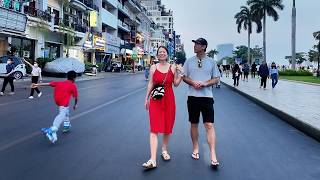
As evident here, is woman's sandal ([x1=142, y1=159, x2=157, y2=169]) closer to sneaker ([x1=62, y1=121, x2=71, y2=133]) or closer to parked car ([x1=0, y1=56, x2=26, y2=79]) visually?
sneaker ([x1=62, y1=121, x2=71, y2=133])

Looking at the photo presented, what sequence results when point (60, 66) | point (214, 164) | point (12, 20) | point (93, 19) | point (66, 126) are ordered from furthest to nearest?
point (93, 19) < point (60, 66) < point (12, 20) < point (66, 126) < point (214, 164)

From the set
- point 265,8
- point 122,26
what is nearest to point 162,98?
point 122,26

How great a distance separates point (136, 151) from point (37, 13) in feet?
119

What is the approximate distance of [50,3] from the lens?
4559 cm

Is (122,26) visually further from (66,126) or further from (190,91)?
(190,91)

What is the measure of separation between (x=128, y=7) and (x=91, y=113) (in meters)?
→ 82.1

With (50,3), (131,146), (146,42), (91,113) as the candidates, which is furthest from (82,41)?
(146,42)

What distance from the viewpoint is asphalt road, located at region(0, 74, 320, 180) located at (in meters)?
5.90

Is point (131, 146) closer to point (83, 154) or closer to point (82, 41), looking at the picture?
point (83, 154)

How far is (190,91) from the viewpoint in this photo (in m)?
6.69

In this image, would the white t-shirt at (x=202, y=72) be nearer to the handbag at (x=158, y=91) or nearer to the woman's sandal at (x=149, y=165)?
the handbag at (x=158, y=91)

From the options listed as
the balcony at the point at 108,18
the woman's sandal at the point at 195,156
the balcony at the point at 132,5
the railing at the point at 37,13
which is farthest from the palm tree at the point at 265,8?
the woman's sandal at the point at 195,156

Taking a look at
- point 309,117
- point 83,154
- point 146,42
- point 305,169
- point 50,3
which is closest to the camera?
point 305,169

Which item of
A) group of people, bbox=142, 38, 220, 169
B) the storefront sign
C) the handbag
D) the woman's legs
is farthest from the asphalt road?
the storefront sign
